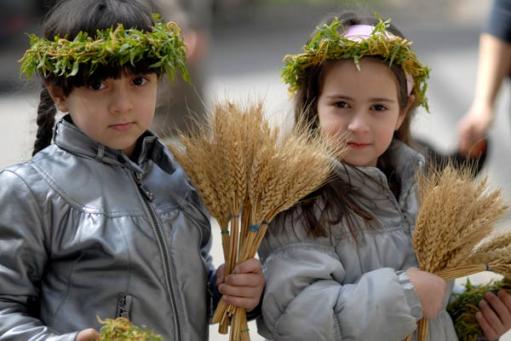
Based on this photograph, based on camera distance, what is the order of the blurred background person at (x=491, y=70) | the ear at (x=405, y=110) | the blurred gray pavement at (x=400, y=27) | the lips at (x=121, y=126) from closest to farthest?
the lips at (x=121, y=126) < the ear at (x=405, y=110) < the blurred background person at (x=491, y=70) < the blurred gray pavement at (x=400, y=27)

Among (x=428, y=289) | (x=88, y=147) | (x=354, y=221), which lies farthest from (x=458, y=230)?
(x=88, y=147)

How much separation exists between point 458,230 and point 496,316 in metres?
0.37

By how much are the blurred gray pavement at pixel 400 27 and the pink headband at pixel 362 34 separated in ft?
0.87

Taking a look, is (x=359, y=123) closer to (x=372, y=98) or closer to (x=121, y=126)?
(x=372, y=98)

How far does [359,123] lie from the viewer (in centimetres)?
262

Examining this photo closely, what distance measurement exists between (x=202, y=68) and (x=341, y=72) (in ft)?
12.0

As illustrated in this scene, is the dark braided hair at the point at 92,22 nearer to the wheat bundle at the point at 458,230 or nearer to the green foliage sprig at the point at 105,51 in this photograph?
the green foliage sprig at the point at 105,51

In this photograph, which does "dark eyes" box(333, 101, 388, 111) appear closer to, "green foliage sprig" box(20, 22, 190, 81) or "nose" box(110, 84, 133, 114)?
"green foliage sprig" box(20, 22, 190, 81)

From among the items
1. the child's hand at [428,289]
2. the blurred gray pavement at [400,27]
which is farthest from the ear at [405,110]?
the child's hand at [428,289]

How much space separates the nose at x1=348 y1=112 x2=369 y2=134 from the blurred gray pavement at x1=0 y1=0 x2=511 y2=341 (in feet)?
0.63

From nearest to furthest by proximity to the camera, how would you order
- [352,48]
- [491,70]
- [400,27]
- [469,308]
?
1. [352,48]
2. [469,308]
3. [491,70]
4. [400,27]

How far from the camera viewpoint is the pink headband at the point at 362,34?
2.66m

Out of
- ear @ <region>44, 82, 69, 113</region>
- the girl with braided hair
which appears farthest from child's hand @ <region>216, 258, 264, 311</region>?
ear @ <region>44, 82, 69, 113</region>

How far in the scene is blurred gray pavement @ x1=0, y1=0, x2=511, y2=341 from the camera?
581cm
